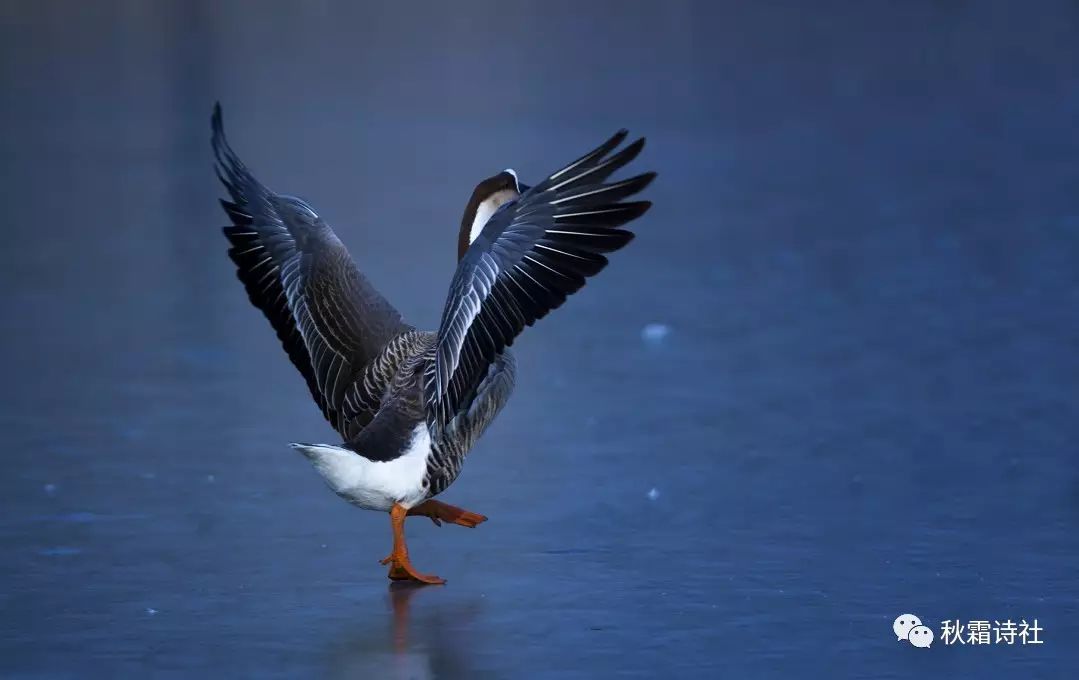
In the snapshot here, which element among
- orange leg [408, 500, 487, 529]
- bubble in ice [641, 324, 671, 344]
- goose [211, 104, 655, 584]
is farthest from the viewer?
bubble in ice [641, 324, 671, 344]

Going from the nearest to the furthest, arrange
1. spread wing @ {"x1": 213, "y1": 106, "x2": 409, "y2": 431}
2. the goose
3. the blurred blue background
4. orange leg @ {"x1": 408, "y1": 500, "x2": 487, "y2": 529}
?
1. the blurred blue background
2. the goose
3. orange leg @ {"x1": 408, "y1": 500, "x2": 487, "y2": 529}
4. spread wing @ {"x1": 213, "y1": 106, "x2": 409, "y2": 431}

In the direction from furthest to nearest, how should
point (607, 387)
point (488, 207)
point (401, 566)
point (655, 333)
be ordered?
point (655, 333) < point (607, 387) < point (488, 207) < point (401, 566)

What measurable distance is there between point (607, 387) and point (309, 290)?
1.94 m

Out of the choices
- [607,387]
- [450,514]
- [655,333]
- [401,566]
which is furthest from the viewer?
[655,333]

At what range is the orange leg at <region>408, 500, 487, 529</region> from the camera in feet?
20.3

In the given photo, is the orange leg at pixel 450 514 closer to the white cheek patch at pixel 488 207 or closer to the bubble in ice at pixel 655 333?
the white cheek patch at pixel 488 207

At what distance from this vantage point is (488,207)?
6438 mm

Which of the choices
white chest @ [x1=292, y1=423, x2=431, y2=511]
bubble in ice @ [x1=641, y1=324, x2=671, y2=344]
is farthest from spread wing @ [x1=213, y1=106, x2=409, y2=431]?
bubble in ice @ [x1=641, y1=324, x2=671, y2=344]

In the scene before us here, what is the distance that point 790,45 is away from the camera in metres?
A: 18.5

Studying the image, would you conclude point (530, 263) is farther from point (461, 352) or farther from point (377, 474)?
Answer: point (377, 474)

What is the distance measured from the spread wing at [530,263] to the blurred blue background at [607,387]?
73 centimetres

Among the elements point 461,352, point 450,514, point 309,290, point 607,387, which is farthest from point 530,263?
point 607,387

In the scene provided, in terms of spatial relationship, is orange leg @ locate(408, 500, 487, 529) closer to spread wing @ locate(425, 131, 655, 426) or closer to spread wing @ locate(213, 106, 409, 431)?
spread wing @ locate(213, 106, 409, 431)

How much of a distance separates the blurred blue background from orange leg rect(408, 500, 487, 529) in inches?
2.6
